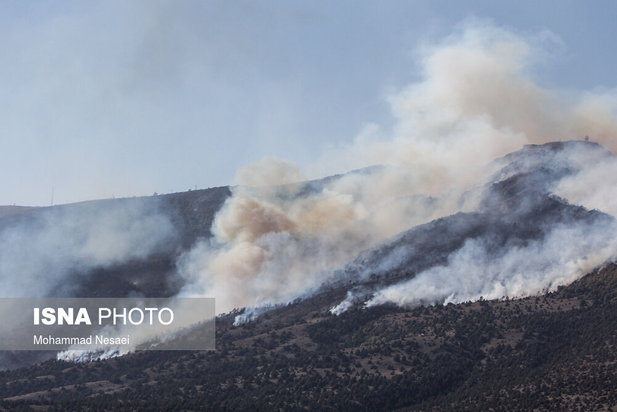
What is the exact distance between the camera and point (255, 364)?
182m

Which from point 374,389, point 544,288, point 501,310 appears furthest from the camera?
point 544,288

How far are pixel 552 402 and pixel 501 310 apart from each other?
1861 inches

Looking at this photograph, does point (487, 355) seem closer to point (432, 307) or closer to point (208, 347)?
point (432, 307)

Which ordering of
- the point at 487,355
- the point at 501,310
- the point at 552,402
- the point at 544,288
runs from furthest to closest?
the point at 544,288
the point at 501,310
the point at 487,355
the point at 552,402

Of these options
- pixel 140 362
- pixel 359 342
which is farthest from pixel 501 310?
pixel 140 362

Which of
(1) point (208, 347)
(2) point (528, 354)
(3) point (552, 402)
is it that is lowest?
(3) point (552, 402)

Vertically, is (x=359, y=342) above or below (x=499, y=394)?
above

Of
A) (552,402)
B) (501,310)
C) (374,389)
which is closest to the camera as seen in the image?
(552,402)

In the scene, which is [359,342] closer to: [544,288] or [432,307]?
[432,307]

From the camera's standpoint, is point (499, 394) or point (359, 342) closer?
point (499, 394)

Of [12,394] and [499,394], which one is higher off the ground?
[12,394]

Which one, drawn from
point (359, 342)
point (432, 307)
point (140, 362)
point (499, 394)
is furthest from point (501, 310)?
point (140, 362)

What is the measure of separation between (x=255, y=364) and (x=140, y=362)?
30.1 metres

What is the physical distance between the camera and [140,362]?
199 metres
